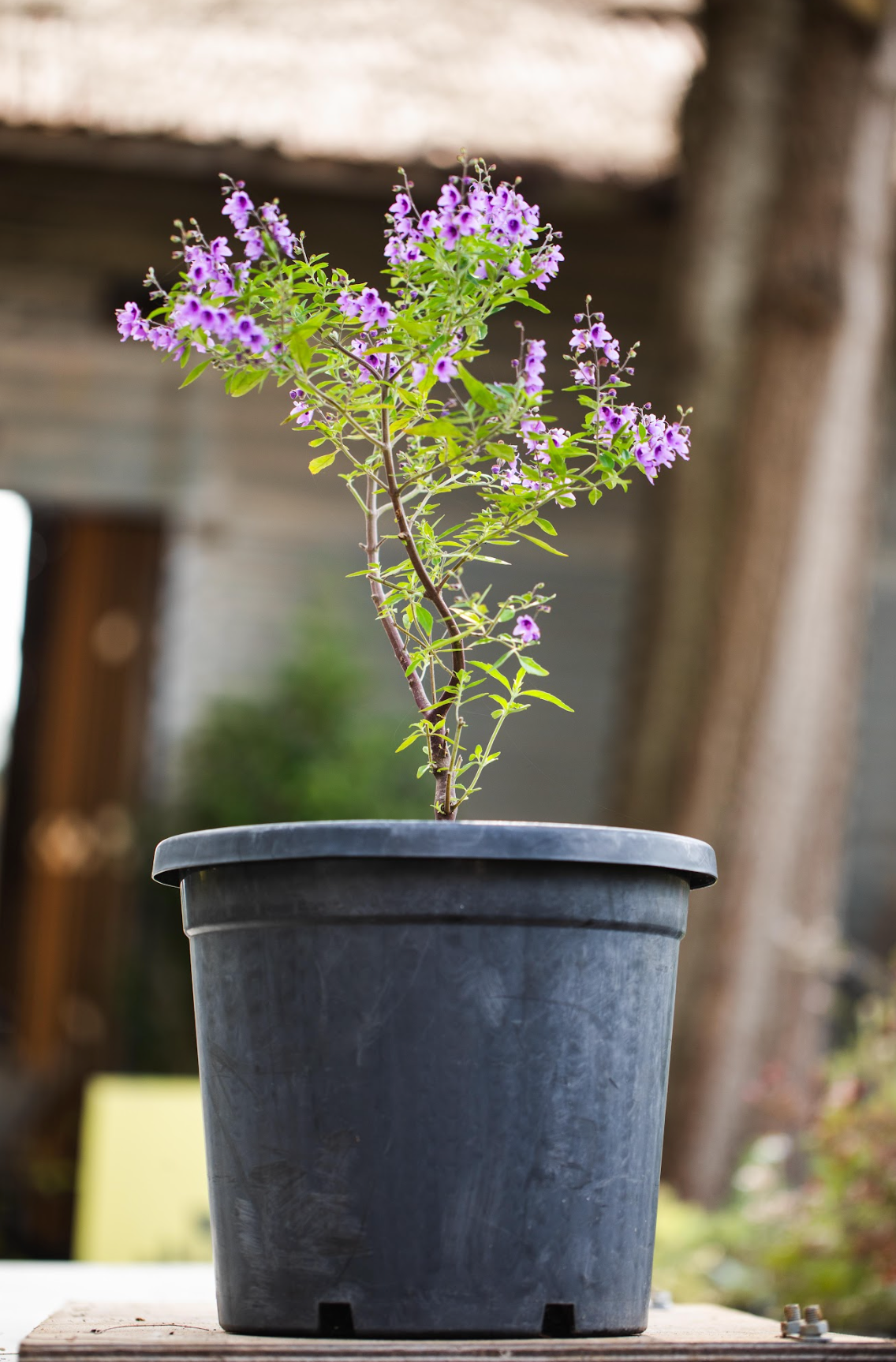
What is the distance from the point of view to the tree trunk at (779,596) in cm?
344

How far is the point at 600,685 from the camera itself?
18.6 ft

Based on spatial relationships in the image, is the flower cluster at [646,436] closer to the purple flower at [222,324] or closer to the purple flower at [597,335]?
the purple flower at [597,335]

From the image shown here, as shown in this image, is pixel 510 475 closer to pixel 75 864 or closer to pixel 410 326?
pixel 410 326

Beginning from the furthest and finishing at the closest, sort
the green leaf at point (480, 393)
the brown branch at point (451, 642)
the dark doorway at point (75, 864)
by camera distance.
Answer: the dark doorway at point (75, 864) < the brown branch at point (451, 642) < the green leaf at point (480, 393)

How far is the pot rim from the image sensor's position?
0.98 metres

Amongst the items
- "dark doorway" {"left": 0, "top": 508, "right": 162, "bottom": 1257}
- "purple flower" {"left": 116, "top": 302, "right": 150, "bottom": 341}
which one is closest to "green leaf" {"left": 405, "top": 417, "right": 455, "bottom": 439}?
"purple flower" {"left": 116, "top": 302, "right": 150, "bottom": 341}

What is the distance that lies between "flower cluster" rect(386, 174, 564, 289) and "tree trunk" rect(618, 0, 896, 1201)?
2525 mm

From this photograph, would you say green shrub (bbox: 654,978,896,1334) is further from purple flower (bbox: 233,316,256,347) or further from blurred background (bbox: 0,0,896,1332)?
purple flower (bbox: 233,316,256,347)

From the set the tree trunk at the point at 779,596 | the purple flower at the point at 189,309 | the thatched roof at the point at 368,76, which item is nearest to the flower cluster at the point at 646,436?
the purple flower at the point at 189,309

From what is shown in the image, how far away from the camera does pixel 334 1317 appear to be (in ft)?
3.22

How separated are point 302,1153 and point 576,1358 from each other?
0.22 m

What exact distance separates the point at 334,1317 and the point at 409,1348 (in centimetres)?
9

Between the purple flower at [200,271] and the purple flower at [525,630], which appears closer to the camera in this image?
the purple flower at [200,271]

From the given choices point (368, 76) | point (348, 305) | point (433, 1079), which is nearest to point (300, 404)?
point (348, 305)
